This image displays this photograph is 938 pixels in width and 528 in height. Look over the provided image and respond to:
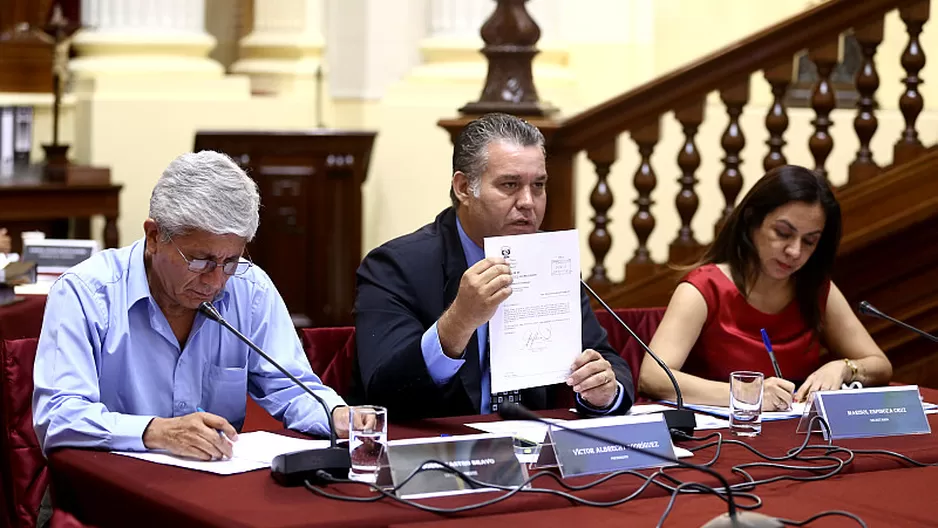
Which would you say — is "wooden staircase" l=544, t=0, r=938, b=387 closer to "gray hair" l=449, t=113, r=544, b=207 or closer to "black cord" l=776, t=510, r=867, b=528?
"gray hair" l=449, t=113, r=544, b=207

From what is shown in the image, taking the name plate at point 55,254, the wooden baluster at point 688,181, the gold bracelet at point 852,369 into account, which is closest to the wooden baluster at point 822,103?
the wooden baluster at point 688,181

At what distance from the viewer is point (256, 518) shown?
2150 millimetres

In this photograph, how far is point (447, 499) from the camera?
2309 millimetres

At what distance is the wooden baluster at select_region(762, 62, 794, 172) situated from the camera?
4.91m

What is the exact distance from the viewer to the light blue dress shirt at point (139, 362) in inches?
101

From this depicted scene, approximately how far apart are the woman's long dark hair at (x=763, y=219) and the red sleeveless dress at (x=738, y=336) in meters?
0.03

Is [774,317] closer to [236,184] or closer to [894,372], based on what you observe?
[894,372]

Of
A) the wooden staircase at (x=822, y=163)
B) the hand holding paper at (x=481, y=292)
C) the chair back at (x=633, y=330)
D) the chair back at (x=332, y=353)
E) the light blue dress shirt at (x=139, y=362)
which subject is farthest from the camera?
the wooden staircase at (x=822, y=163)

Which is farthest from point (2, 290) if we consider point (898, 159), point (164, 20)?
point (164, 20)

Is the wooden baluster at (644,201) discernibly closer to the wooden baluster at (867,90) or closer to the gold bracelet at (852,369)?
the wooden baluster at (867,90)

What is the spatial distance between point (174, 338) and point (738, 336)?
1511mm

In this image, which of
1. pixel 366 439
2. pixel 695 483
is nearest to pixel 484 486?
pixel 366 439

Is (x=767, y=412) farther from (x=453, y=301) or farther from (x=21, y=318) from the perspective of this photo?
(x=21, y=318)

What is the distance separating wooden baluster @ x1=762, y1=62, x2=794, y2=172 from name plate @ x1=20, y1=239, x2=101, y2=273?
2.33 m
